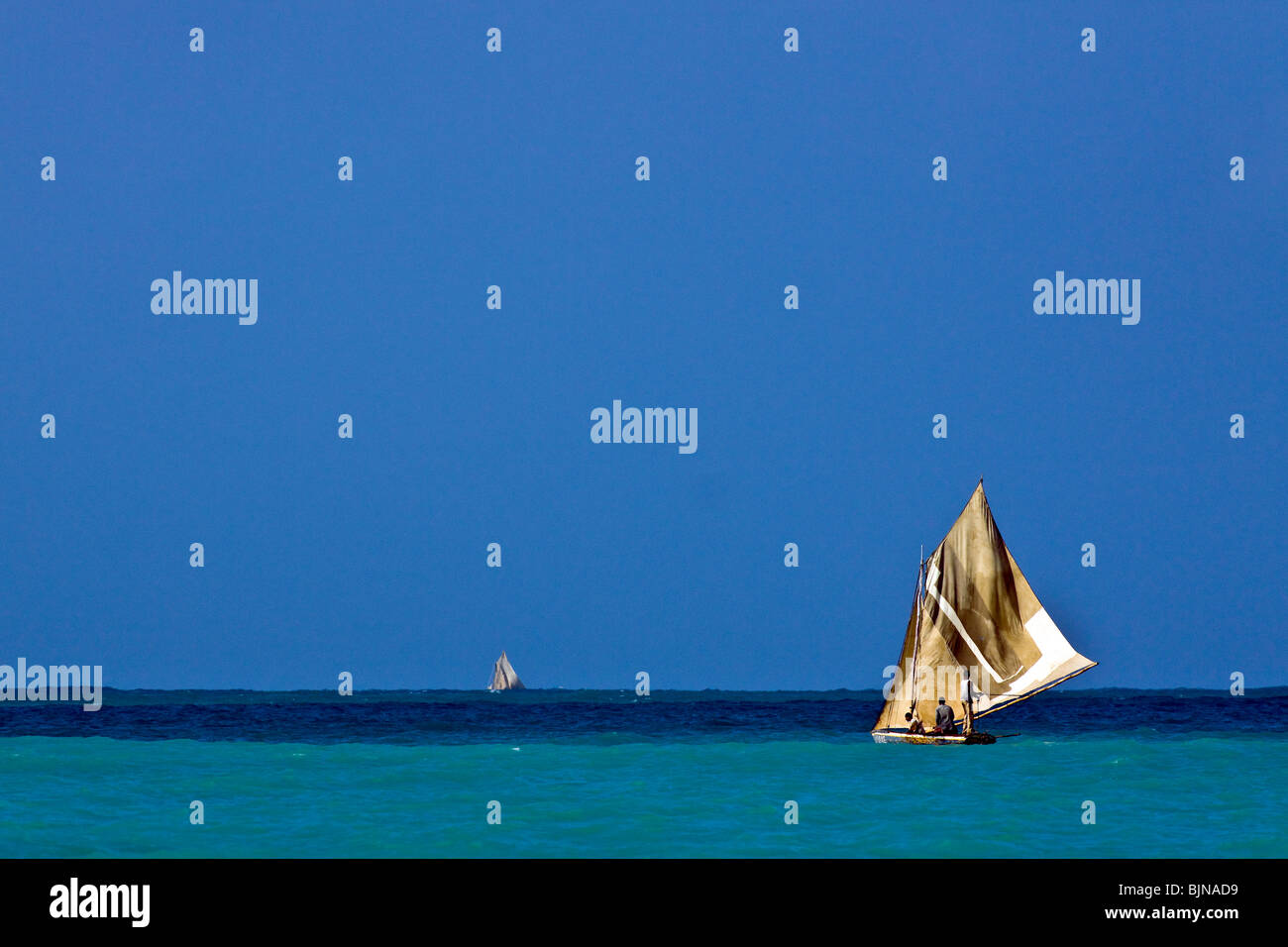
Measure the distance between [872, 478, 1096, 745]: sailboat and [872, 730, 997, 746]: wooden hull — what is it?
0.13 feet

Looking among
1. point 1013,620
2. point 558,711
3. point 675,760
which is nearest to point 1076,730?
point 1013,620

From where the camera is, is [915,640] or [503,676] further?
[503,676]

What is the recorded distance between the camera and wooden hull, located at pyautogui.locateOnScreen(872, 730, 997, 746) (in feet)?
125

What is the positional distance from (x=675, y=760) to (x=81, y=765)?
17.2 m

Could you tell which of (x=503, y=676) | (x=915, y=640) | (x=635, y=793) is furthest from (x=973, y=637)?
(x=503, y=676)

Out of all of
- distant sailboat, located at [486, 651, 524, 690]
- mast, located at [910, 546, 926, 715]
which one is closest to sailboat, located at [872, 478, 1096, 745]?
mast, located at [910, 546, 926, 715]

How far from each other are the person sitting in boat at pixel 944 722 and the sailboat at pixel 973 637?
0.07 metres

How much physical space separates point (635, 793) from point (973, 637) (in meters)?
15.5

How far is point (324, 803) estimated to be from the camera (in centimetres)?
2641

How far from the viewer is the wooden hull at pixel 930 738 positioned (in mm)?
38156

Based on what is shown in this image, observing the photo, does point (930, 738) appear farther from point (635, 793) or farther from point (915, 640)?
point (635, 793)

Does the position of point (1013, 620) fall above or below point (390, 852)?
above

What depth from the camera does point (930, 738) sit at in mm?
38344
